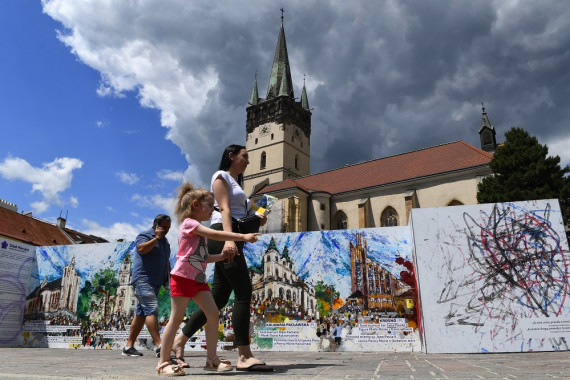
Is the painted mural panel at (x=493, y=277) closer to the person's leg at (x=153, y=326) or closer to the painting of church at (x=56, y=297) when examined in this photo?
the person's leg at (x=153, y=326)

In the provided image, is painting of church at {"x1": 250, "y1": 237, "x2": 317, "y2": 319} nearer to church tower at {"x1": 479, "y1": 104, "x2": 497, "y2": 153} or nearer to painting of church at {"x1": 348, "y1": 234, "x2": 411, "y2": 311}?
painting of church at {"x1": 348, "y1": 234, "x2": 411, "y2": 311}

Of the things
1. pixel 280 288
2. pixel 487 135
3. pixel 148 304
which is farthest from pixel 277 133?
pixel 148 304

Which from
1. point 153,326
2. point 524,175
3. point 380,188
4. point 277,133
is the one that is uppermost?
point 277,133

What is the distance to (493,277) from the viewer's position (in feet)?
19.5

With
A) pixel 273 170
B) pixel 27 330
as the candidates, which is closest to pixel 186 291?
pixel 27 330

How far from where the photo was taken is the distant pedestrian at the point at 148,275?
205 inches

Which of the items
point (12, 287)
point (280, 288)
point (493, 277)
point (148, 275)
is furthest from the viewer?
point (12, 287)

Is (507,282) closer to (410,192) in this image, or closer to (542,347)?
(542,347)

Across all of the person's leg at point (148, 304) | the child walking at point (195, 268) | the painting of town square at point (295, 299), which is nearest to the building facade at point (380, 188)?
the painting of town square at point (295, 299)

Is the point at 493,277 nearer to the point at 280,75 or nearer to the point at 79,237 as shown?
the point at 79,237

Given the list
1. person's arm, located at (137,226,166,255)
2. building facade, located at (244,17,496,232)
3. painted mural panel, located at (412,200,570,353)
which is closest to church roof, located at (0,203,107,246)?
building facade, located at (244,17,496,232)

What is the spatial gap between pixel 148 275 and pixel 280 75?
174 feet

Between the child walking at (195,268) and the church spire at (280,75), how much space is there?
51.0 meters

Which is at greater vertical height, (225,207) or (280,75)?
(280,75)
